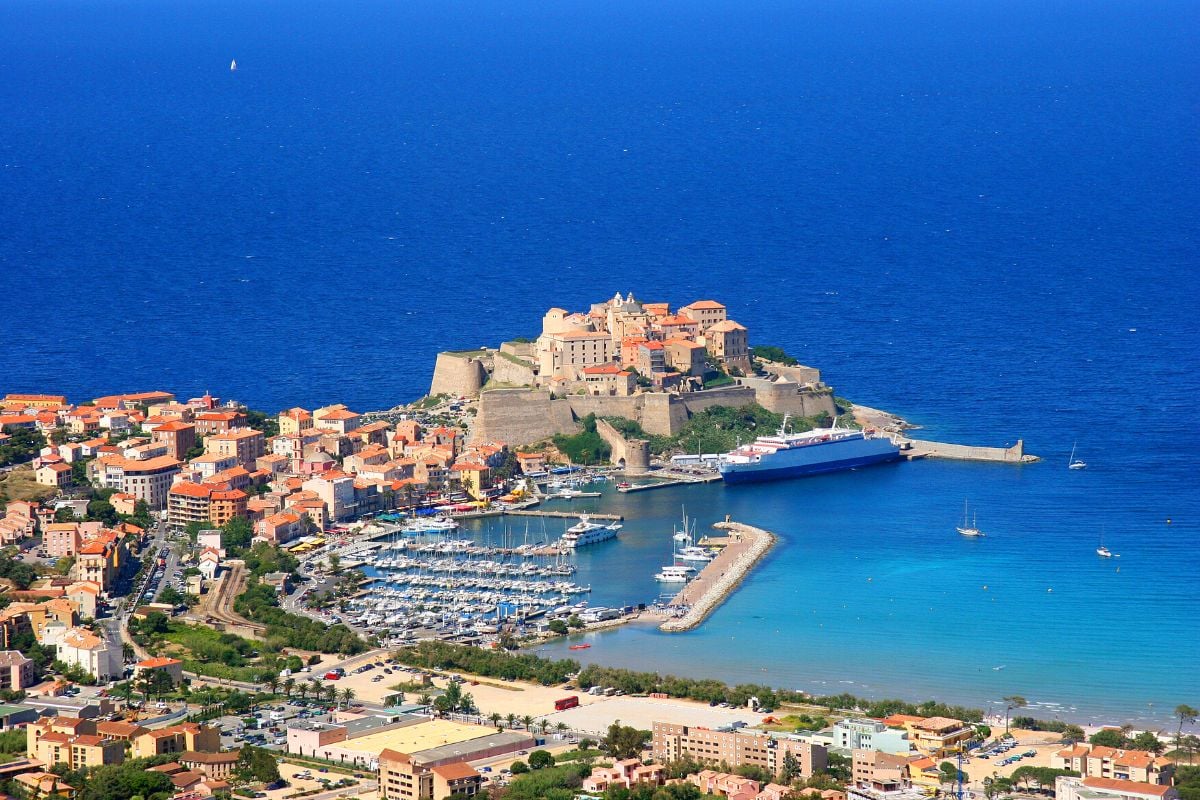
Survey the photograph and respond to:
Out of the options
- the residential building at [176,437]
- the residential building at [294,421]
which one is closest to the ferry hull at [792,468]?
the residential building at [294,421]

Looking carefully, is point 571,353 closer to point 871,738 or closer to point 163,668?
point 163,668

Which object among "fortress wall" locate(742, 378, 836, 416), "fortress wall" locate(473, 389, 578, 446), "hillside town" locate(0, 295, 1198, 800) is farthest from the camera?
"fortress wall" locate(742, 378, 836, 416)

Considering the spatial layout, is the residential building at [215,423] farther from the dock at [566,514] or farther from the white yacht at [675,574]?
the white yacht at [675,574]

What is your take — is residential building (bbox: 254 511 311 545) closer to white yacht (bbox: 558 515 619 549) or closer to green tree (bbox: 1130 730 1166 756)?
white yacht (bbox: 558 515 619 549)

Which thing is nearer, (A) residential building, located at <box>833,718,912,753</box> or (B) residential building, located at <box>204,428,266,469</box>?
(A) residential building, located at <box>833,718,912,753</box>

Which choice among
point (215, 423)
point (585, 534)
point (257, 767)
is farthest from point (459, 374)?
point (257, 767)

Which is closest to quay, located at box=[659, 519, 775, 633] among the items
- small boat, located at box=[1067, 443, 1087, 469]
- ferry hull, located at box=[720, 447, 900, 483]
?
ferry hull, located at box=[720, 447, 900, 483]

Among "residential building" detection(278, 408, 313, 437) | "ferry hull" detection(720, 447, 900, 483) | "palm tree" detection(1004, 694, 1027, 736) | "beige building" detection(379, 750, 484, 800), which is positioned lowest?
"beige building" detection(379, 750, 484, 800)
